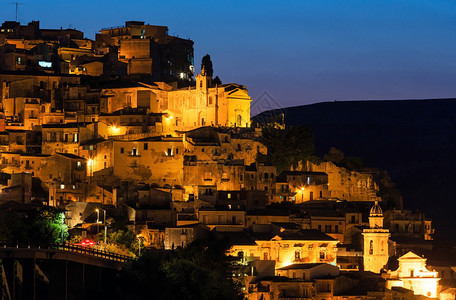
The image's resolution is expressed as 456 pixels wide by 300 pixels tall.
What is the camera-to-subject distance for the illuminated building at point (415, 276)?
8162 cm

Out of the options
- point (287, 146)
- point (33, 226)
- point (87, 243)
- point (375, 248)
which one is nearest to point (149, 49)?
point (287, 146)

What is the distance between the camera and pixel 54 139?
96312mm

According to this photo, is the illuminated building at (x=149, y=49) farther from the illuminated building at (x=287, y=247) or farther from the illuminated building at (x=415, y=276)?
the illuminated building at (x=415, y=276)

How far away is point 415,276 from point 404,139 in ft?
264

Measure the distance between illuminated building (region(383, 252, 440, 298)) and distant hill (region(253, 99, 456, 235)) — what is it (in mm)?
49674

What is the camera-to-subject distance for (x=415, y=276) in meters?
82.1

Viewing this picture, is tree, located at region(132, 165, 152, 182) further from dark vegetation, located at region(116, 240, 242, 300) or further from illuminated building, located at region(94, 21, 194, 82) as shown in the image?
illuminated building, located at region(94, 21, 194, 82)

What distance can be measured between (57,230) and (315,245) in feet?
55.4

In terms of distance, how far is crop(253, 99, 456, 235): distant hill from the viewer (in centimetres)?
14475

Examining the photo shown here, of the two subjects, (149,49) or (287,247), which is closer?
(287,247)

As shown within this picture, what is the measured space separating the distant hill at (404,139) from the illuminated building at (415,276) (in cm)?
4967

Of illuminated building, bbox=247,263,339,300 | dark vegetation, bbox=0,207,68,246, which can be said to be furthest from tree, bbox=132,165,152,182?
illuminated building, bbox=247,263,339,300

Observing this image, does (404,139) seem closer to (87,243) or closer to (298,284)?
(298,284)

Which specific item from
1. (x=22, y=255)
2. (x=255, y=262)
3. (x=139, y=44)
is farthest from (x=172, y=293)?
(x=139, y=44)
